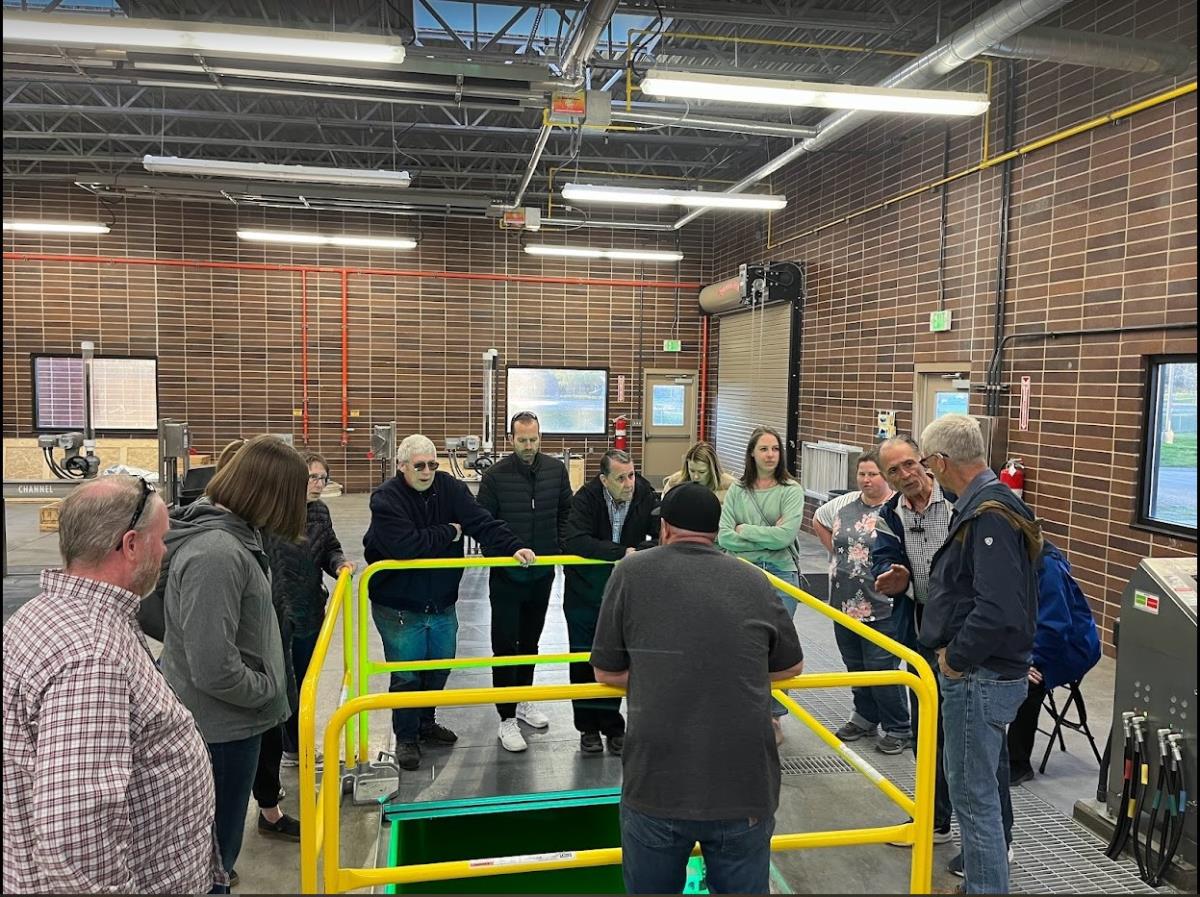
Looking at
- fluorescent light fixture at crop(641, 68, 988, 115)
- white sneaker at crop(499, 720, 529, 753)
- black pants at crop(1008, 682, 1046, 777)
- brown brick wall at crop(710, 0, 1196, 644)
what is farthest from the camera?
brown brick wall at crop(710, 0, 1196, 644)

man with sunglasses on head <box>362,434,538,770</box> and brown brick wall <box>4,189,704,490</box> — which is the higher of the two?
brown brick wall <box>4,189,704,490</box>

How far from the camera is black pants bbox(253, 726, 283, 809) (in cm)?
341

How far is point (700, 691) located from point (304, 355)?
12.3 metres

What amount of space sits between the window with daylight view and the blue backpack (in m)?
2.13

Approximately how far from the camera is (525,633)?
14.4ft

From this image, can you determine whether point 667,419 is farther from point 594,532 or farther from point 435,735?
point 435,735

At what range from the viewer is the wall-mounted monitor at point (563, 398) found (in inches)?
543

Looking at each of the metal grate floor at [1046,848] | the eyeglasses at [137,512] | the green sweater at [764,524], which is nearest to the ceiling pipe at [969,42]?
the green sweater at [764,524]

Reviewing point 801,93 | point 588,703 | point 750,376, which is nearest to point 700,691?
point 588,703

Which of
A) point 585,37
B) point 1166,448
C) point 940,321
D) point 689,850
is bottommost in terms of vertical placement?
point 689,850

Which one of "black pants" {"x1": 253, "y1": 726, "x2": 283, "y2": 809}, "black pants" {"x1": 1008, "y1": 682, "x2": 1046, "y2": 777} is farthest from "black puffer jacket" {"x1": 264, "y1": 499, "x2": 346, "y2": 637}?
"black pants" {"x1": 1008, "y1": 682, "x2": 1046, "y2": 777}

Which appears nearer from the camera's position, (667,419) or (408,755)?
(408,755)

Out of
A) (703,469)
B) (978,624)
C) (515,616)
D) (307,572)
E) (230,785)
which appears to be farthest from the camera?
(703,469)

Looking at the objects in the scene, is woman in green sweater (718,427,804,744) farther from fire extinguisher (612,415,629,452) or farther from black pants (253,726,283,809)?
fire extinguisher (612,415,629,452)
